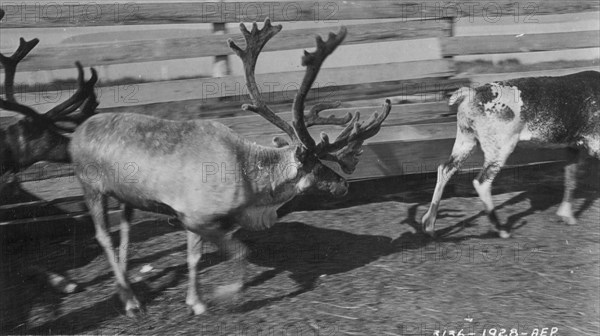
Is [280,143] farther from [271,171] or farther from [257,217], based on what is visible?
[257,217]

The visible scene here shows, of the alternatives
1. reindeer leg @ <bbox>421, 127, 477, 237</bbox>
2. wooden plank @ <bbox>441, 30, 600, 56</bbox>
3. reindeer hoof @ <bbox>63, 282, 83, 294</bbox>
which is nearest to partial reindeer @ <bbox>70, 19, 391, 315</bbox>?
reindeer hoof @ <bbox>63, 282, 83, 294</bbox>

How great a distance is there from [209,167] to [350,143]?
1.04m

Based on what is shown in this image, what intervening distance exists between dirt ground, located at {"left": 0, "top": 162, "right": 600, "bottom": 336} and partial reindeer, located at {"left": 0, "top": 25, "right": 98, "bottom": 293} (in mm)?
422

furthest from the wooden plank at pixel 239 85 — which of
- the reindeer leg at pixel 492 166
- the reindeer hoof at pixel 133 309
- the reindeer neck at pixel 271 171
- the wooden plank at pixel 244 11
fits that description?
the reindeer hoof at pixel 133 309

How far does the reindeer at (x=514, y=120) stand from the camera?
19.8 ft

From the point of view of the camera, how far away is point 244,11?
6.28 m

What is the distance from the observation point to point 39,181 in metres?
6.09

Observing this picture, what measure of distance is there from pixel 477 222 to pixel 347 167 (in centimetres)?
206

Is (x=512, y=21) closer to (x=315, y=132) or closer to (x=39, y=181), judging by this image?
(x=315, y=132)

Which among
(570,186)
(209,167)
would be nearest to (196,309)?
(209,167)

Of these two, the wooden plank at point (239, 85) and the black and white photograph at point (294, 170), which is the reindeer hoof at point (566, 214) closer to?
the black and white photograph at point (294, 170)

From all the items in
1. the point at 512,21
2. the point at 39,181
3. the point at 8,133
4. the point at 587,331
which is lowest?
the point at 587,331

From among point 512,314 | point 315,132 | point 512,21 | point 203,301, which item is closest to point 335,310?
point 203,301

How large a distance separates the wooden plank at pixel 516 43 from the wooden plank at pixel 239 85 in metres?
0.18
